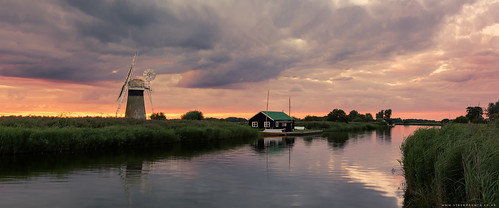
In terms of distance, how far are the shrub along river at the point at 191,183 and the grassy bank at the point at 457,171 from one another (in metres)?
1.75

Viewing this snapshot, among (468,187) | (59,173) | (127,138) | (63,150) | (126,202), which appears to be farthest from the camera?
(127,138)

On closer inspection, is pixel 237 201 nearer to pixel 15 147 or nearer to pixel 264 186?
pixel 264 186

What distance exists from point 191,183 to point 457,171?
1329 centimetres

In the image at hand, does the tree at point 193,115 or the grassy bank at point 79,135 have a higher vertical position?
the tree at point 193,115

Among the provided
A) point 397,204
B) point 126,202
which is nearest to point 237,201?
point 126,202

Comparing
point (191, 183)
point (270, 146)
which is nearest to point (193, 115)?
point (270, 146)

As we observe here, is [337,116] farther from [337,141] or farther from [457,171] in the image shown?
[457,171]

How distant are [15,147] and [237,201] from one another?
962 inches

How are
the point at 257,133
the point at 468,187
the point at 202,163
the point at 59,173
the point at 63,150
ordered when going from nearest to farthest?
the point at 468,187
the point at 59,173
the point at 202,163
the point at 63,150
the point at 257,133

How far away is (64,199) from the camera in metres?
14.5

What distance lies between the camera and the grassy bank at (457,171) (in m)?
10.2

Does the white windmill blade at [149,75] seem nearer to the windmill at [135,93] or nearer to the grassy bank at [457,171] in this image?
the windmill at [135,93]

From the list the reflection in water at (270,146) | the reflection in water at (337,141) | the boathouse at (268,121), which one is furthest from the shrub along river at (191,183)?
the boathouse at (268,121)

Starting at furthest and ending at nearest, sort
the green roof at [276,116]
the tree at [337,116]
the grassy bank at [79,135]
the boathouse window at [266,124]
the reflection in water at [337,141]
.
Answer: the tree at [337,116] → the green roof at [276,116] → the boathouse window at [266,124] → the reflection in water at [337,141] → the grassy bank at [79,135]
